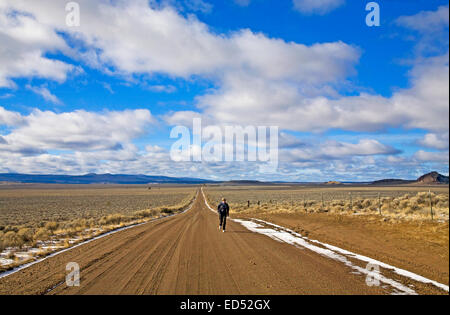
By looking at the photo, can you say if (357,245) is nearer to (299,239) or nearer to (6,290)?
(299,239)

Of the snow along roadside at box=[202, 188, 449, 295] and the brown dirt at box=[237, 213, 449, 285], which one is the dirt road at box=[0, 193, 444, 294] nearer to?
the snow along roadside at box=[202, 188, 449, 295]

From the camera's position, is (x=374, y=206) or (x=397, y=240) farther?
(x=374, y=206)

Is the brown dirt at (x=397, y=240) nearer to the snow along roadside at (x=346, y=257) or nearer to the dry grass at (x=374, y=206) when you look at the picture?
the snow along roadside at (x=346, y=257)

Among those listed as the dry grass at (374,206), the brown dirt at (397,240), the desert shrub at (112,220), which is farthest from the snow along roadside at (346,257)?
the desert shrub at (112,220)

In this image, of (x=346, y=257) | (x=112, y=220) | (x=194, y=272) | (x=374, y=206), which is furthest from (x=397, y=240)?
(x=112, y=220)

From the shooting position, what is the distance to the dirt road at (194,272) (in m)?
6.82

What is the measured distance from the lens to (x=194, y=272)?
8.16 metres

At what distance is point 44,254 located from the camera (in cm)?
1159

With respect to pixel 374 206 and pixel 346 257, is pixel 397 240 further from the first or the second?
pixel 374 206

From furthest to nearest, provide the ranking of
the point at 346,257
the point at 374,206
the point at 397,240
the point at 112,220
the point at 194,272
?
the point at 374,206, the point at 112,220, the point at 397,240, the point at 346,257, the point at 194,272

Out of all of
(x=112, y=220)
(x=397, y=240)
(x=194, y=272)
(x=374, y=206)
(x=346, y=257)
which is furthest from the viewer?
(x=374, y=206)

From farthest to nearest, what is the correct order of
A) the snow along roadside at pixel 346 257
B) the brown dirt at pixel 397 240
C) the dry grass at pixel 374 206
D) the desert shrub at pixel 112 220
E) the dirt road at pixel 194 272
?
the desert shrub at pixel 112 220 < the dry grass at pixel 374 206 < the brown dirt at pixel 397 240 < the snow along roadside at pixel 346 257 < the dirt road at pixel 194 272

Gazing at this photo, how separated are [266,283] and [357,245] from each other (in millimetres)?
6475

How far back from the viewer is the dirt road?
22.4ft
